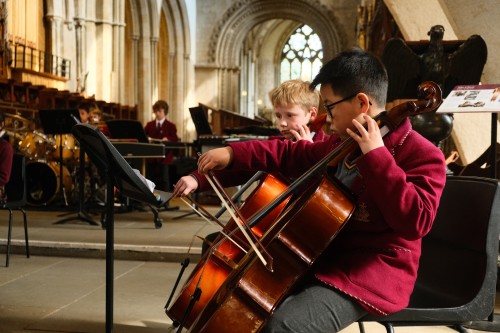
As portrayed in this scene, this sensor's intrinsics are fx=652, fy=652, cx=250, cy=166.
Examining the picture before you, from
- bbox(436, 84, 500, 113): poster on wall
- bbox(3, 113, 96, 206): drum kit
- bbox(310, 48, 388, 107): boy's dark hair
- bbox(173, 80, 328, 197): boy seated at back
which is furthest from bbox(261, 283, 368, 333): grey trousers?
bbox(3, 113, 96, 206): drum kit

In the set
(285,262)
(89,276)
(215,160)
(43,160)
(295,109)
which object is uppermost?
(295,109)

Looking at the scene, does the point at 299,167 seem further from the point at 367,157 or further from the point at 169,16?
the point at 169,16

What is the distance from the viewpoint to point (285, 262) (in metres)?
1.63

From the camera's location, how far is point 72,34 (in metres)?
15.5

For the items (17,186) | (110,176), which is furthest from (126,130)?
(110,176)

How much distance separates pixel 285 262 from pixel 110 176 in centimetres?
104

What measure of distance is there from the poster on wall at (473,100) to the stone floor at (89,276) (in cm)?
111

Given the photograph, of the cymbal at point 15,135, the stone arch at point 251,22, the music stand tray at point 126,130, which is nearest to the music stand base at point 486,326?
the music stand tray at point 126,130

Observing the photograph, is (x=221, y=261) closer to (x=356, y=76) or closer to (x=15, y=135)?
(x=356, y=76)

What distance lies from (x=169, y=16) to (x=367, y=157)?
19.6 m

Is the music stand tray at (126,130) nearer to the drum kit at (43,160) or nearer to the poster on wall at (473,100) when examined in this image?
the drum kit at (43,160)

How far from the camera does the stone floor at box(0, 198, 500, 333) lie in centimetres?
321

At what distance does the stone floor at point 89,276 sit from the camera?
3213 mm

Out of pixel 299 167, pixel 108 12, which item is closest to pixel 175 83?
pixel 108 12
